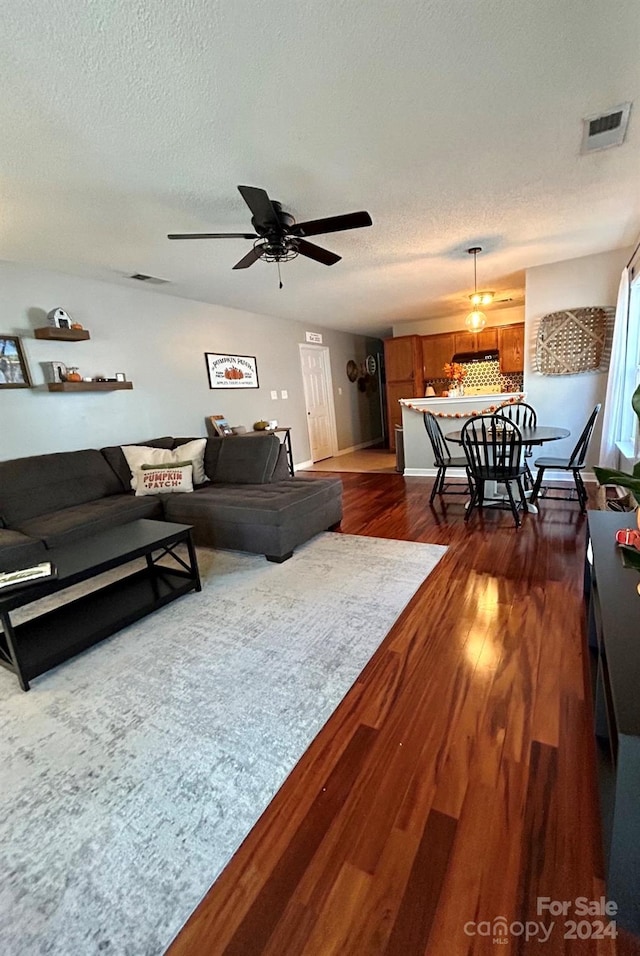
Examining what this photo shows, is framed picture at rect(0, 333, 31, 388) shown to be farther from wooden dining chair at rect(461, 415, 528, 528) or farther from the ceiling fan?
wooden dining chair at rect(461, 415, 528, 528)

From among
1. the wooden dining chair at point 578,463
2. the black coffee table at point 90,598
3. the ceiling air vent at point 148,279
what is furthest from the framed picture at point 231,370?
the wooden dining chair at point 578,463

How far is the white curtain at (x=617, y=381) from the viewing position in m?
3.72

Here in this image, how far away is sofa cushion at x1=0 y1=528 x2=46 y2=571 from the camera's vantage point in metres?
2.52

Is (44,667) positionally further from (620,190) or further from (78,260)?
(620,190)

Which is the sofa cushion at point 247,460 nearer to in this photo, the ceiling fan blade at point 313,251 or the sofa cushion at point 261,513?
the sofa cushion at point 261,513

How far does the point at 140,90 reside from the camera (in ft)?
5.17

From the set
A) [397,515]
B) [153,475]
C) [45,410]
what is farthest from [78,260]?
[397,515]

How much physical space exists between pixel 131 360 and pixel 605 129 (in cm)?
417

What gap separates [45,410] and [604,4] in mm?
4251

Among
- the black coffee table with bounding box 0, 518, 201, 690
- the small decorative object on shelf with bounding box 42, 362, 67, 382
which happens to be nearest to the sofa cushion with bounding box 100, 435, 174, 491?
the small decorative object on shelf with bounding box 42, 362, 67, 382

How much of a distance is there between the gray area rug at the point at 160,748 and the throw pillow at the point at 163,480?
136cm

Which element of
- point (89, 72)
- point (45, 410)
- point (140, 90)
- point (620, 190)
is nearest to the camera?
point (89, 72)

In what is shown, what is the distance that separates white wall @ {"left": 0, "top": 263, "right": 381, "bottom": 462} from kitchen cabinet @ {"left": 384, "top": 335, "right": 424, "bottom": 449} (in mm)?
2014

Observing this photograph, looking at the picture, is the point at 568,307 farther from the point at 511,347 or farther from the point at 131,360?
the point at 131,360
